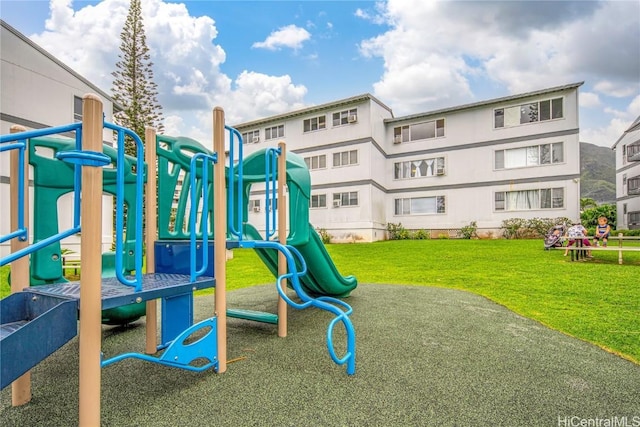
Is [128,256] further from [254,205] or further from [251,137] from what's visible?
[251,137]

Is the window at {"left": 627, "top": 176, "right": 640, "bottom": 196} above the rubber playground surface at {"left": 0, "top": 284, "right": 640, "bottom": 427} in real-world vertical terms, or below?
above

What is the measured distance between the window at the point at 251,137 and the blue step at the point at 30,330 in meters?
21.1

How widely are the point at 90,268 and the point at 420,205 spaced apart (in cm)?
1956

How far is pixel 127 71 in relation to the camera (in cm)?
1772

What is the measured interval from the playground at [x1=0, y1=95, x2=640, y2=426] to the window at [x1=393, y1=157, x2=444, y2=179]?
16479mm

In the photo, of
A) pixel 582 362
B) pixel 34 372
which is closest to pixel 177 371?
pixel 34 372

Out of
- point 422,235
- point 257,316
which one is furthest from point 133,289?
point 422,235

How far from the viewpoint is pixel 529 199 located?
680 inches

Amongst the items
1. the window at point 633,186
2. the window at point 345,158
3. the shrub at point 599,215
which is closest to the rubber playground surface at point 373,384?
the window at point 345,158

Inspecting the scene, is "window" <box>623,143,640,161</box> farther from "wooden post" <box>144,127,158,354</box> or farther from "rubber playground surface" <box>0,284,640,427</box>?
"wooden post" <box>144,127,158,354</box>

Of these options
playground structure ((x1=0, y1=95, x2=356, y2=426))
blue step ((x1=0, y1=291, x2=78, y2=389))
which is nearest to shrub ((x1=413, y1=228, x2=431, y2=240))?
playground structure ((x1=0, y1=95, x2=356, y2=426))

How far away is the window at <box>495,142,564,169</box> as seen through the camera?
1677 cm

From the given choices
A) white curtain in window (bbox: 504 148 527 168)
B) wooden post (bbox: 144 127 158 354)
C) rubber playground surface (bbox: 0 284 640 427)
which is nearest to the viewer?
rubber playground surface (bbox: 0 284 640 427)

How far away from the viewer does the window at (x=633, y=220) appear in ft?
79.9
